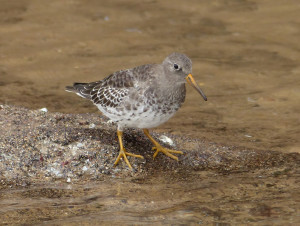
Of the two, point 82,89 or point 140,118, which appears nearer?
point 140,118

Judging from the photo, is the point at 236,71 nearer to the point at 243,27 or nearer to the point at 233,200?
the point at 243,27

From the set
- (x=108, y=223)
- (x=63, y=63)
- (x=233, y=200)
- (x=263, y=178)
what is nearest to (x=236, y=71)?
(x=63, y=63)

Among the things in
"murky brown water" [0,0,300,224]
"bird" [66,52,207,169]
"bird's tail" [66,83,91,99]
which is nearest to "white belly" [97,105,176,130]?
"bird" [66,52,207,169]

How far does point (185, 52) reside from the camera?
12133 mm

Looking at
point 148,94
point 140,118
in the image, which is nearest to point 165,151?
point 140,118

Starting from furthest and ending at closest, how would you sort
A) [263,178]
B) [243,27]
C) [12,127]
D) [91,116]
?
[243,27]
[91,116]
[12,127]
[263,178]

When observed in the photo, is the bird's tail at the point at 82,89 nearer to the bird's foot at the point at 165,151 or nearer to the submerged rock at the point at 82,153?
the submerged rock at the point at 82,153

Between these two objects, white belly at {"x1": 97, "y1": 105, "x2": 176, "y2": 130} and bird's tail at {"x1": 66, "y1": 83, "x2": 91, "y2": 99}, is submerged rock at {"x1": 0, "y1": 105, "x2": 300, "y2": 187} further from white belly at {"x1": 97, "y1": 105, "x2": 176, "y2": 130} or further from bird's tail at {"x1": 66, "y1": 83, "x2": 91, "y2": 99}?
white belly at {"x1": 97, "y1": 105, "x2": 176, "y2": 130}

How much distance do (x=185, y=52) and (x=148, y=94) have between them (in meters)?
4.82

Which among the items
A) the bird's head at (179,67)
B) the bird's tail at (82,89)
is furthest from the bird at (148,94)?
the bird's tail at (82,89)

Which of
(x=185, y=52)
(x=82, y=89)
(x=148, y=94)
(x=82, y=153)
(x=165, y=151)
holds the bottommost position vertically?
(x=165, y=151)

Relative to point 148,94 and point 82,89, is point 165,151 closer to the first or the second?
point 148,94

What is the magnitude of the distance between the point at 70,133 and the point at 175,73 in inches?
64.4

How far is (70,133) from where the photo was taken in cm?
790
